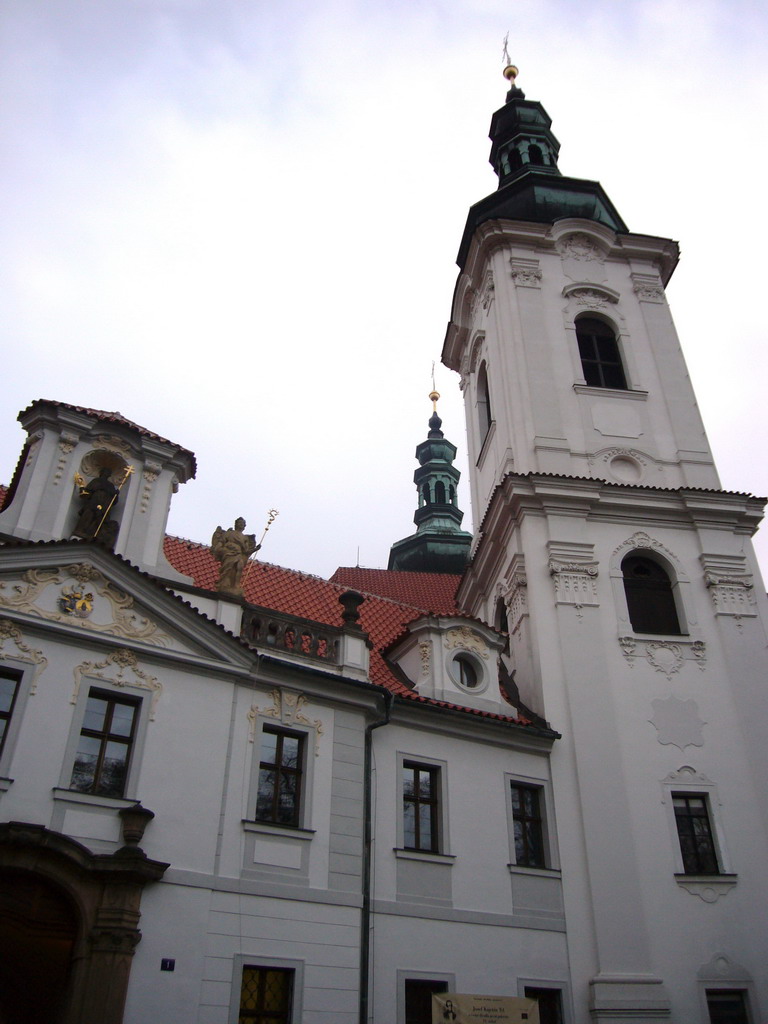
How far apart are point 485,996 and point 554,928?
6.45ft

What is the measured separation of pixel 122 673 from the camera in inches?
446

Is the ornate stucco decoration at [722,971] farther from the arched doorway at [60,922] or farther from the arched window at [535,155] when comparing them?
the arched window at [535,155]

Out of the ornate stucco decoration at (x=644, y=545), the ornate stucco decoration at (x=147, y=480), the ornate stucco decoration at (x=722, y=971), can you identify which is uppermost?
the ornate stucco decoration at (x=644, y=545)

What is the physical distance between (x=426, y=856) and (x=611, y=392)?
418 inches

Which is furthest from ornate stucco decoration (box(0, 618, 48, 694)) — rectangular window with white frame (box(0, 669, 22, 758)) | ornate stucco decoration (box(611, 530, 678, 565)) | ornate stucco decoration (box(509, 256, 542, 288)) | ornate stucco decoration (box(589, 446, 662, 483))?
ornate stucco decoration (box(509, 256, 542, 288))

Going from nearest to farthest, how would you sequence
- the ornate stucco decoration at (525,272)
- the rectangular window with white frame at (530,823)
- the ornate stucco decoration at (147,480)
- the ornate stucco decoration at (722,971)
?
1. the ornate stucco decoration at (722,971)
2. the rectangular window with white frame at (530,823)
3. the ornate stucco decoration at (147,480)
4. the ornate stucco decoration at (525,272)

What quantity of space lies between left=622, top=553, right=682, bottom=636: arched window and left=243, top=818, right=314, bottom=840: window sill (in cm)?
728

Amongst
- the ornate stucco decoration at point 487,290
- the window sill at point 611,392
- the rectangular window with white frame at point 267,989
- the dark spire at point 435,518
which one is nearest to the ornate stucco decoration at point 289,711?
the rectangular window with white frame at point 267,989

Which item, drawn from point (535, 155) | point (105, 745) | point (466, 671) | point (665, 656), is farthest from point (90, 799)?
A: point (535, 155)

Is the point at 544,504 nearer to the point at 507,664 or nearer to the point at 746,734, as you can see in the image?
the point at 507,664

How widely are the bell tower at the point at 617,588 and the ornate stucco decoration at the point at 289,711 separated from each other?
4037mm

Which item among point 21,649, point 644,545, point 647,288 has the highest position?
point 647,288

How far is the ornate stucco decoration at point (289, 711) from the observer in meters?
12.2

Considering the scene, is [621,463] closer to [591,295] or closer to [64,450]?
[591,295]
